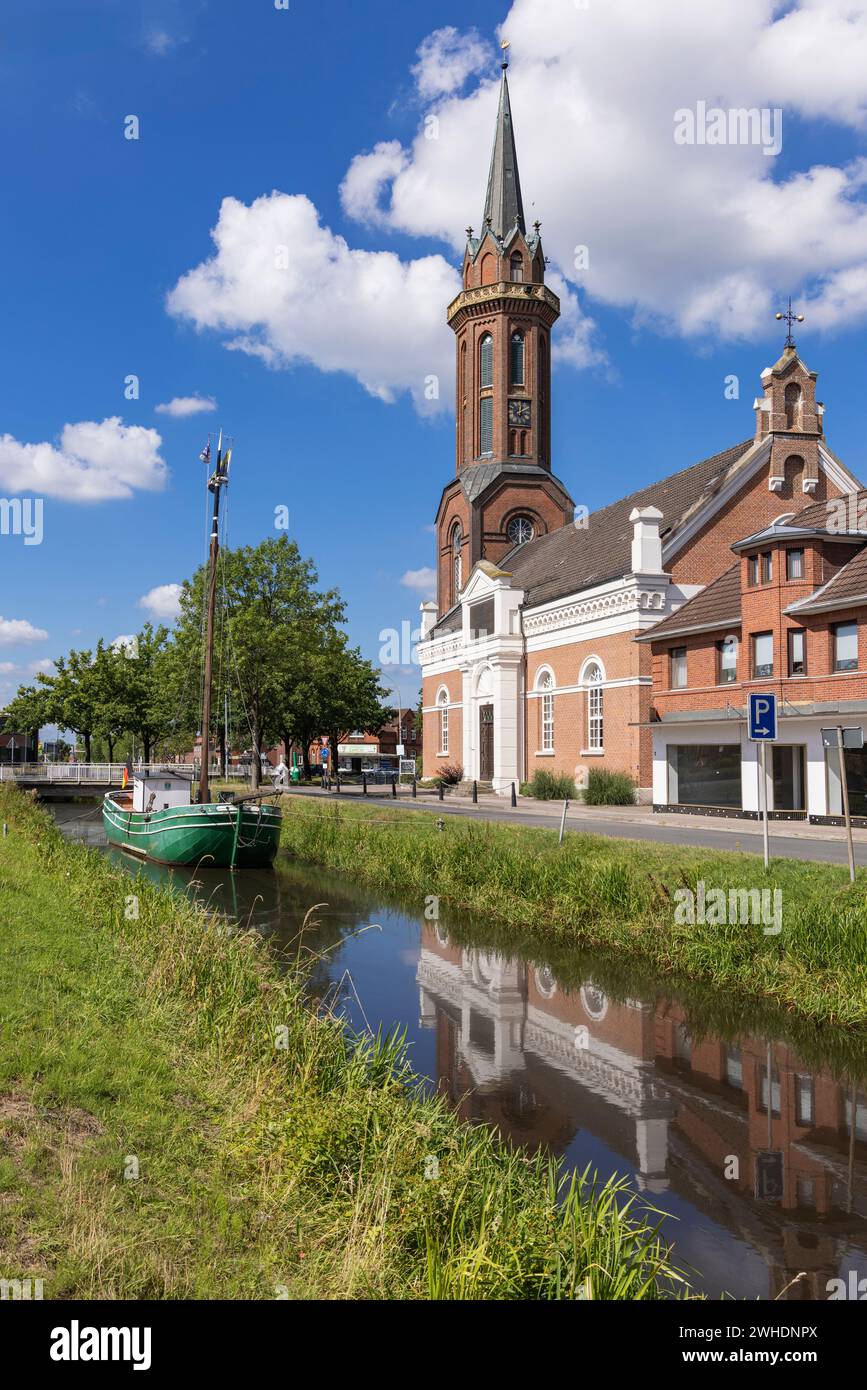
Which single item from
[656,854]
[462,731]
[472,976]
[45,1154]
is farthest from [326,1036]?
[462,731]

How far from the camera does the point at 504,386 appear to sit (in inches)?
2190

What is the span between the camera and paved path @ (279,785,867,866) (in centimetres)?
1866

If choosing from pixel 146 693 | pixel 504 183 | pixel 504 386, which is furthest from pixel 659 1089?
pixel 146 693

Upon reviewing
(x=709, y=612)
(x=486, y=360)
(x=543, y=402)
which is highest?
(x=486, y=360)

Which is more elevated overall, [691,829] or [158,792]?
[158,792]

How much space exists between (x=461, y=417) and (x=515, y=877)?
44.9 m

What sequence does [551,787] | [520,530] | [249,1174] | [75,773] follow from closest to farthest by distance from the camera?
[249,1174]
[551,787]
[520,530]
[75,773]

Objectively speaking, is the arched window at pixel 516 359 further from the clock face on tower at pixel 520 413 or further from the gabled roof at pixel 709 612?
the gabled roof at pixel 709 612

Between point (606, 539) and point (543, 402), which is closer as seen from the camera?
point (606, 539)

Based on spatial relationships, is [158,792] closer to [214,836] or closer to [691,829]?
[214,836]

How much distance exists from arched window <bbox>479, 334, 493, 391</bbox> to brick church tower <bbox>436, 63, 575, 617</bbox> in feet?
0.19

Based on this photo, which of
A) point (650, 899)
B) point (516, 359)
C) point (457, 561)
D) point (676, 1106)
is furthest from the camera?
point (457, 561)

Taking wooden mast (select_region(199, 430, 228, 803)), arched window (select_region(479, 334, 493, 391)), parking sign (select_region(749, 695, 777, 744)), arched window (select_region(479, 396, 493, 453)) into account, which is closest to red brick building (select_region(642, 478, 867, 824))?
parking sign (select_region(749, 695, 777, 744))

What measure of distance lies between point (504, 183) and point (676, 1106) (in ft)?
198
